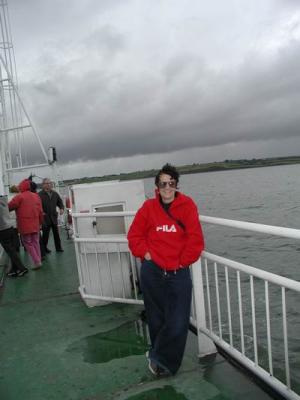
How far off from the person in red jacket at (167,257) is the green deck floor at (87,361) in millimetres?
256

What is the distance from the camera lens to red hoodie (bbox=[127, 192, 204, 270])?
327cm

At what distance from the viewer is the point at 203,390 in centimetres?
329

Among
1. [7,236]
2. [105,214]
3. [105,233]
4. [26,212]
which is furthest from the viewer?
[26,212]

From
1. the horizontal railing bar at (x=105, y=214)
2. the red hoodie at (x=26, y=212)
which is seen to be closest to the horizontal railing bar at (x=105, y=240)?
the horizontal railing bar at (x=105, y=214)

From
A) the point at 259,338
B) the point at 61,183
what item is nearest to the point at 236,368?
the point at 259,338

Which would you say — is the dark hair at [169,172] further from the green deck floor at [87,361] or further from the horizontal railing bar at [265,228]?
the green deck floor at [87,361]

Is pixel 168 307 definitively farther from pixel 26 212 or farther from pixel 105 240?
pixel 26 212

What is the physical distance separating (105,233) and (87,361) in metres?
1.72

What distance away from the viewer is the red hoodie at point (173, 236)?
3.27 metres

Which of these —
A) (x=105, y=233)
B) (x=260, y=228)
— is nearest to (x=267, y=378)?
(x=260, y=228)

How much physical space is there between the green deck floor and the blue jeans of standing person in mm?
210

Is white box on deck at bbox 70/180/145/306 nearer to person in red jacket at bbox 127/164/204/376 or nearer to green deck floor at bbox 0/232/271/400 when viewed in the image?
green deck floor at bbox 0/232/271/400

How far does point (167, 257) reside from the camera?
10.9 feet

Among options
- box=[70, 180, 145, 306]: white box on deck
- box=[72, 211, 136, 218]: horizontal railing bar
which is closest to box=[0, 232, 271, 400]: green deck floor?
box=[70, 180, 145, 306]: white box on deck
